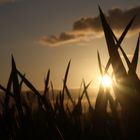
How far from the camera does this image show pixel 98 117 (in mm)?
1248

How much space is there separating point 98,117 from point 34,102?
222 centimetres

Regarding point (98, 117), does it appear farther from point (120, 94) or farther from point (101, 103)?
point (120, 94)

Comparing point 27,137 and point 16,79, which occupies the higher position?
point 16,79

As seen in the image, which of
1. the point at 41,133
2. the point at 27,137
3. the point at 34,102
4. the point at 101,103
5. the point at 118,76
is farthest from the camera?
the point at 34,102

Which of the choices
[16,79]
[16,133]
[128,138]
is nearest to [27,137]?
[16,133]

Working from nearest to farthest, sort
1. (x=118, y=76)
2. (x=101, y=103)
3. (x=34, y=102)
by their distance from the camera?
1. (x=118, y=76)
2. (x=101, y=103)
3. (x=34, y=102)

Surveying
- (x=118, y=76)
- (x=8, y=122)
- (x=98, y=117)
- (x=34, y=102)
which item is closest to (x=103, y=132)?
(x=98, y=117)

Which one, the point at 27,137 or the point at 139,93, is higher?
the point at 139,93

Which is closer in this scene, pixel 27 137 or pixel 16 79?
pixel 16 79

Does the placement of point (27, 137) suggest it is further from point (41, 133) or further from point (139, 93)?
point (139, 93)

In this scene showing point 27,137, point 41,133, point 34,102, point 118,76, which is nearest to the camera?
point 118,76

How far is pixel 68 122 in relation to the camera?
6.53 ft

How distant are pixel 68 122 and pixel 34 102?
1467 mm

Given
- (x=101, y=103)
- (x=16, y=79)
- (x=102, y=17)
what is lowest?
(x=101, y=103)
